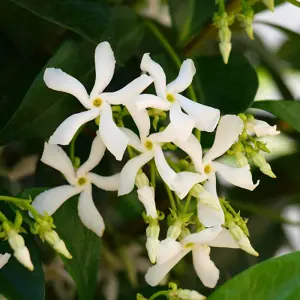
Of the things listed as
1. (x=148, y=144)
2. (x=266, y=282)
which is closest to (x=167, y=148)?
(x=148, y=144)

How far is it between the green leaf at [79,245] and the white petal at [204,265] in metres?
0.10

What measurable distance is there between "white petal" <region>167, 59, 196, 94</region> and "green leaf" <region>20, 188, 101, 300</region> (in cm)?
16

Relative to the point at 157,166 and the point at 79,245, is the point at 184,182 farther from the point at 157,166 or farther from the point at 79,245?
the point at 79,245

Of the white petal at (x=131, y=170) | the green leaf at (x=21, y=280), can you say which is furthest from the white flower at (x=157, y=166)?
the green leaf at (x=21, y=280)

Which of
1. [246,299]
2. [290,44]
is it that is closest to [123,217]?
[290,44]

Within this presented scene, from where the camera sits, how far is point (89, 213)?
54 cm

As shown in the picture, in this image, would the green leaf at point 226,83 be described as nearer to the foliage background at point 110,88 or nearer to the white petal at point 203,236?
the foliage background at point 110,88

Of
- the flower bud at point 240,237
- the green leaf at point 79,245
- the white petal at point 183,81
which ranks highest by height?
the white petal at point 183,81

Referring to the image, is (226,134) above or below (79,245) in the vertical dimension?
above

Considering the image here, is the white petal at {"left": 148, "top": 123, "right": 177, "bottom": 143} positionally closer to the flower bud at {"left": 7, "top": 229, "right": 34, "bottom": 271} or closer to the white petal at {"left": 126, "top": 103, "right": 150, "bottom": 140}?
the white petal at {"left": 126, "top": 103, "right": 150, "bottom": 140}

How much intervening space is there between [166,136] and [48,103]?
0.48 ft

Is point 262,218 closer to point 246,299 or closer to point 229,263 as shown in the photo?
point 229,263

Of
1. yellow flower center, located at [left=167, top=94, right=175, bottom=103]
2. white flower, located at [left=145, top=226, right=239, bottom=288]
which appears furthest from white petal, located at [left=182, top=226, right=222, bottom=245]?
yellow flower center, located at [left=167, top=94, right=175, bottom=103]

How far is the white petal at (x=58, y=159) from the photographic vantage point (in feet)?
1.69
